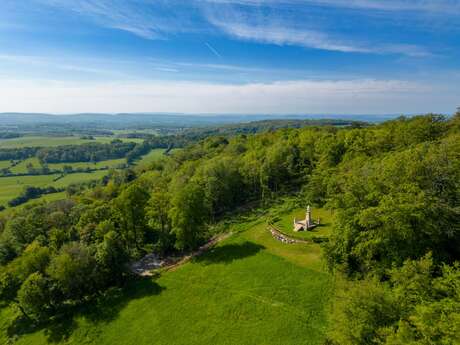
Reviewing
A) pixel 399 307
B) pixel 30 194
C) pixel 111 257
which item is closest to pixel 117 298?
pixel 111 257

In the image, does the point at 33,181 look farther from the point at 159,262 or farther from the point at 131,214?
the point at 159,262

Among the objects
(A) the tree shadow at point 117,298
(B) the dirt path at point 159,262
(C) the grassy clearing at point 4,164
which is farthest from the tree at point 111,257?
(C) the grassy clearing at point 4,164

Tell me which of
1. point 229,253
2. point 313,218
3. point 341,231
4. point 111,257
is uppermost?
point 341,231

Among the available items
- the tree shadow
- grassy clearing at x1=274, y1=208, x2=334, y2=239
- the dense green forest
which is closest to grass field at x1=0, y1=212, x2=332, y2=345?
the tree shadow

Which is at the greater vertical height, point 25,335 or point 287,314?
point 287,314

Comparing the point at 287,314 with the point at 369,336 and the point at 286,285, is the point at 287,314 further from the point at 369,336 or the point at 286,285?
the point at 369,336

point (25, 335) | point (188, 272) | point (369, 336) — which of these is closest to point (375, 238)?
point (369, 336)
